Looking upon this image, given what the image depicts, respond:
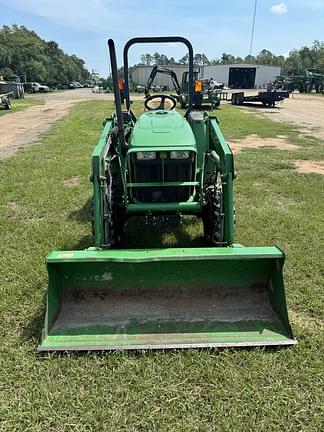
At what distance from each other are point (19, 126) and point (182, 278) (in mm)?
14168

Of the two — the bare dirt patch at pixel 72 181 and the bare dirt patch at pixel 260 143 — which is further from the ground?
the bare dirt patch at pixel 72 181

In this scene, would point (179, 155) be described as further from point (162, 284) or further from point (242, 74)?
point (242, 74)

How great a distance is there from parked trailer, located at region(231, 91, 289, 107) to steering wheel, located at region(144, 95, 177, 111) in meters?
21.6

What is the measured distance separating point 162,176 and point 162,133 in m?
0.45

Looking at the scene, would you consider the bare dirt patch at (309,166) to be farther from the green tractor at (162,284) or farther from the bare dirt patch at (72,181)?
the green tractor at (162,284)

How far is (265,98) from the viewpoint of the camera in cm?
2498

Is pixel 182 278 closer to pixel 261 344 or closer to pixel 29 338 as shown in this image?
pixel 261 344

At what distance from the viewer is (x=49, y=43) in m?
94.6

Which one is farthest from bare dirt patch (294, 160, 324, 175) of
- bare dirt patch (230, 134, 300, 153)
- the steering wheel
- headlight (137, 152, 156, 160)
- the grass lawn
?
headlight (137, 152, 156, 160)

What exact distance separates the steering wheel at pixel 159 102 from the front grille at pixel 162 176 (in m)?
1.50

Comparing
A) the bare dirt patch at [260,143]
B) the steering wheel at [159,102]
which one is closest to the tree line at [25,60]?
the bare dirt patch at [260,143]

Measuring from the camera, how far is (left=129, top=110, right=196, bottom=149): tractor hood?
353cm

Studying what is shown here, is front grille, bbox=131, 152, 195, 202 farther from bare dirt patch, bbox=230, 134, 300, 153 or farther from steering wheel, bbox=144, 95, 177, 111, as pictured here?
bare dirt patch, bbox=230, 134, 300, 153

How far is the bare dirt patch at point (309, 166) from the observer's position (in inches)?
296
